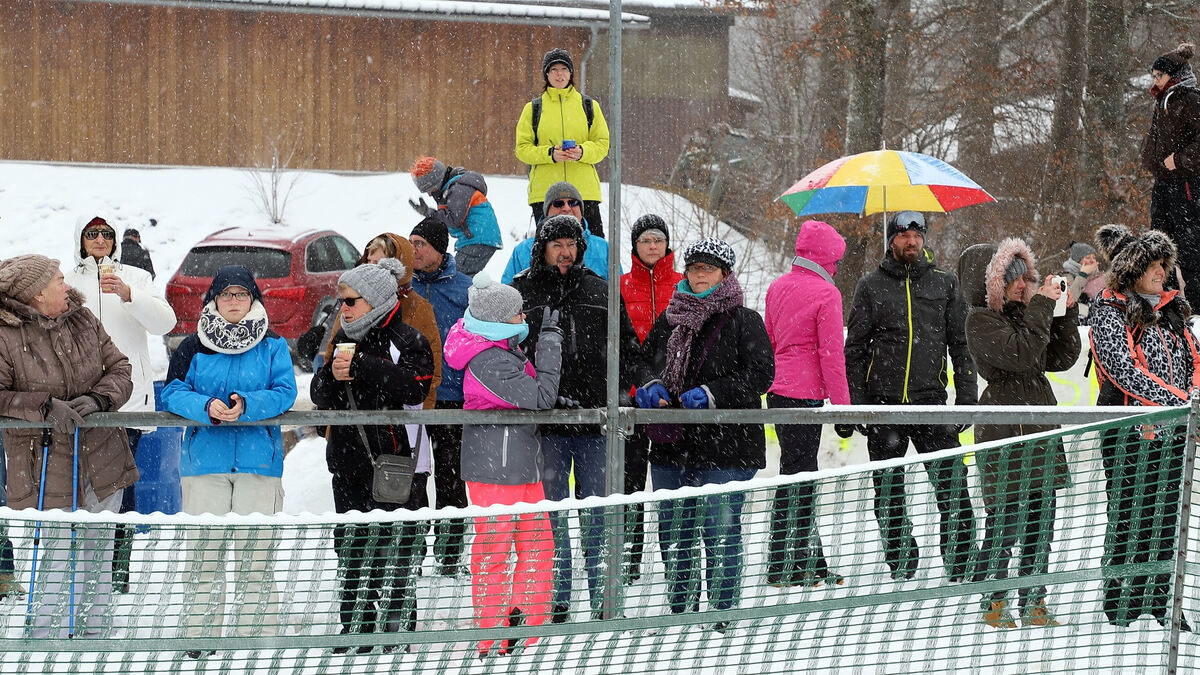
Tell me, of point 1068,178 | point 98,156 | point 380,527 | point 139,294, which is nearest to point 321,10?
point 98,156

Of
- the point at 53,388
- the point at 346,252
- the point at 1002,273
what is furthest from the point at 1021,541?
the point at 346,252

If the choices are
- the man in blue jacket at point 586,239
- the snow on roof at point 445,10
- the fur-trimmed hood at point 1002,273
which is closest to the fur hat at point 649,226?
the man in blue jacket at point 586,239

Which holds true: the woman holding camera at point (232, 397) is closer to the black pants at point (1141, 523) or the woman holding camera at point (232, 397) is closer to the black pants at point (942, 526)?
the black pants at point (942, 526)

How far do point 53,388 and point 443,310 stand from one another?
1.88 meters

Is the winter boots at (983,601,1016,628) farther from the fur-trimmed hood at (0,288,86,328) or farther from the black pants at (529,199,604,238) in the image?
the black pants at (529,199,604,238)

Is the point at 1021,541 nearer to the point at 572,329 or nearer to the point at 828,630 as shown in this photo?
the point at 828,630

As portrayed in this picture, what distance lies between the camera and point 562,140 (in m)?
8.38

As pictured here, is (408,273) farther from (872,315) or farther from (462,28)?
(462,28)

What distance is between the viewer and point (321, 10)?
23.8 metres

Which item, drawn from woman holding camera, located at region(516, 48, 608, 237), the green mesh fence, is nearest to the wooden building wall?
woman holding camera, located at region(516, 48, 608, 237)

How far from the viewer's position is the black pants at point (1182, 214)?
8.93 meters

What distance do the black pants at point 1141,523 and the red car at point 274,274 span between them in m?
9.64

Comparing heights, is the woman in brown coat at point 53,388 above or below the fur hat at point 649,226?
below

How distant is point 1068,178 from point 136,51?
1629cm
